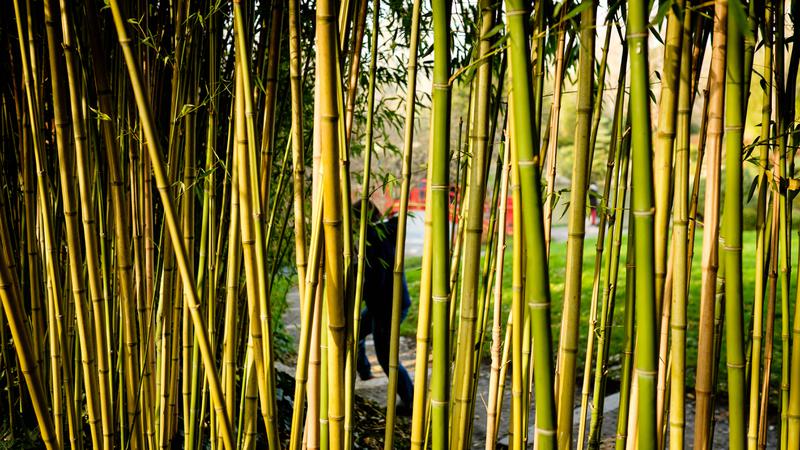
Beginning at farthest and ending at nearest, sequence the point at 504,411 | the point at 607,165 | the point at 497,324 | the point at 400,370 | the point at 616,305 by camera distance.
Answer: the point at 616,305, the point at 504,411, the point at 400,370, the point at 607,165, the point at 497,324

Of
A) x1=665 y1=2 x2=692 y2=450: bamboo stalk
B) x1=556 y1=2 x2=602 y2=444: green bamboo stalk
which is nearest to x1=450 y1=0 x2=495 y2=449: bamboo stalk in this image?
x1=556 y1=2 x2=602 y2=444: green bamboo stalk

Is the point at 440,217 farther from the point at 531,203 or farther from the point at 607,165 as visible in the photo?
the point at 607,165

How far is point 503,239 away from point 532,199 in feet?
1.38

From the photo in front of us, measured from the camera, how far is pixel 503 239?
106cm

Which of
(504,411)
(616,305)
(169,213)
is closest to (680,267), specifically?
(169,213)

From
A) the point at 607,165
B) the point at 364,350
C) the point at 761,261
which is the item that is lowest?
the point at 364,350

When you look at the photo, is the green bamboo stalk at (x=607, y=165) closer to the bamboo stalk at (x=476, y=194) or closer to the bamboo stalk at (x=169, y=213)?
the bamboo stalk at (x=476, y=194)

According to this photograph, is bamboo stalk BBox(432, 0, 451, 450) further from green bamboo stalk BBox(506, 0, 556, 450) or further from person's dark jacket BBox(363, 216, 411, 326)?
person's dark jacket BBox(363, 216, 411, 326)

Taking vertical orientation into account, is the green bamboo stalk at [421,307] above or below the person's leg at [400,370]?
above

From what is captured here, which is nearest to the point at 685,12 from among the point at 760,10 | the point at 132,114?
the point at 760,10

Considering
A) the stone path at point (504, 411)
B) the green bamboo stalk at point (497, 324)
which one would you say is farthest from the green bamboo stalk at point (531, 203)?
the stone path at point (504, 411)

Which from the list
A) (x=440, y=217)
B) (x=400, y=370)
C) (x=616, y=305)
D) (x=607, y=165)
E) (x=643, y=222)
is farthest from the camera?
(x=616, y=305)

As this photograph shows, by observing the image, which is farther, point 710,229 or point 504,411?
point 504,411

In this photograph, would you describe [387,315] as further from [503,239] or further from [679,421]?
[679,421]
